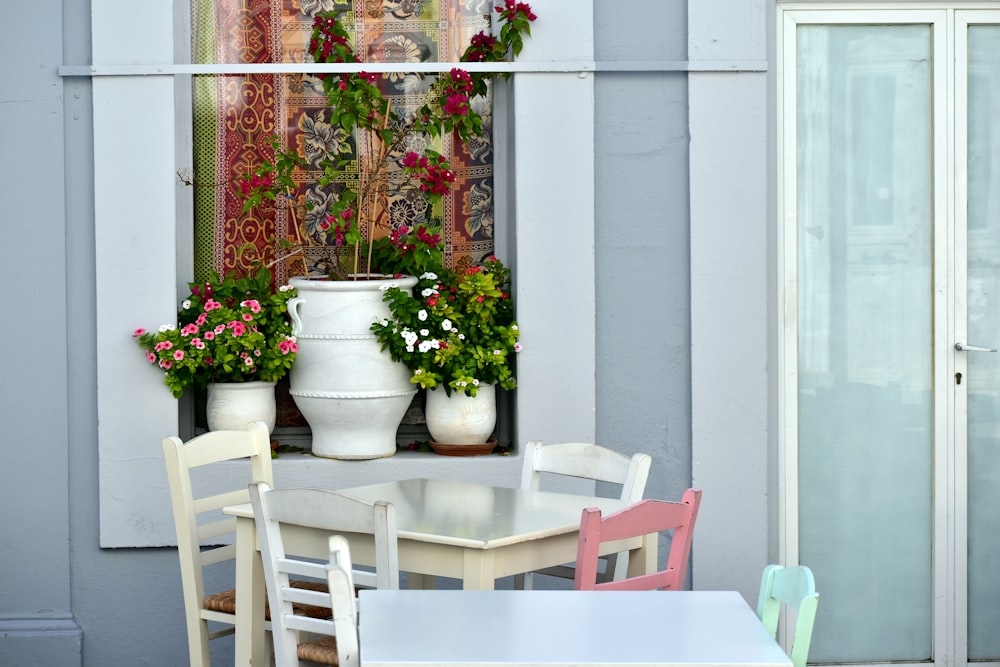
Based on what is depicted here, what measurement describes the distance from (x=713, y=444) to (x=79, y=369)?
2330 millimetres

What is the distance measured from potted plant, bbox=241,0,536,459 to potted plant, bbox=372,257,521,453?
0.08 m

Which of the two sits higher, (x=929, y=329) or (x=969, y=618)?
(x=929, y=329)

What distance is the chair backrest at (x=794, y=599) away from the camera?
247 centimetres

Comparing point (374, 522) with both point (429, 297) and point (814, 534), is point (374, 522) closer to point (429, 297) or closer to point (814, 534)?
point (429, 297)

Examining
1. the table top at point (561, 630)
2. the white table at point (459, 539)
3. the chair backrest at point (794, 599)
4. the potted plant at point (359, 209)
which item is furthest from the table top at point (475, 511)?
the chair backrest at point (794, 599)

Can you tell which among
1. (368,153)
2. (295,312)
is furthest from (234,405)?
(368,153)

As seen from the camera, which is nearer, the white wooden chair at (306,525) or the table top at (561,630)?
the table top at (561,630)

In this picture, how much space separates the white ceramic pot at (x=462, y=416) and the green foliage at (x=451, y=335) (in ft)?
0.16

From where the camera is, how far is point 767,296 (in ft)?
16.1

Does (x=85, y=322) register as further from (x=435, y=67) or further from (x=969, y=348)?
(x=969, y=348)

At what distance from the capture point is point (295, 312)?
4.84m

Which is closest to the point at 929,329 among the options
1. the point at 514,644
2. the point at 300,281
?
the point at 300,281

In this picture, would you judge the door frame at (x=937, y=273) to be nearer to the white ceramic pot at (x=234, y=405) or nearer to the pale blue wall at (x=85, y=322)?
the pale blue wall at (x=85, y=322)

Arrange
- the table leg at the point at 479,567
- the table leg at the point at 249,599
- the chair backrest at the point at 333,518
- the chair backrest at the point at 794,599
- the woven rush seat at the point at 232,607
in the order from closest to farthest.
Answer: the chair backrest at the point at 794,599
the chair backrest at the point at 333,518
the table leg at the point at 479,567
the table leg at the point at 249,599
the woven rush seat at the point at 232,607
